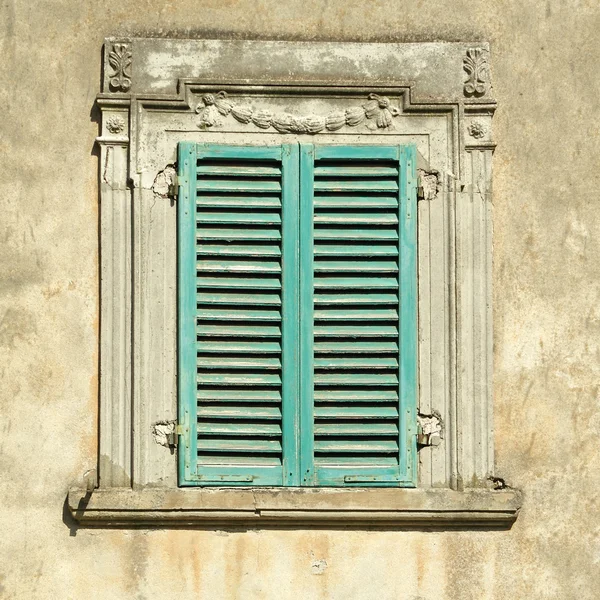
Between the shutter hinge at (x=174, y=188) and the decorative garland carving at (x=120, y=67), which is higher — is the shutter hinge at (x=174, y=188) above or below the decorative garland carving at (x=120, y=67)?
below

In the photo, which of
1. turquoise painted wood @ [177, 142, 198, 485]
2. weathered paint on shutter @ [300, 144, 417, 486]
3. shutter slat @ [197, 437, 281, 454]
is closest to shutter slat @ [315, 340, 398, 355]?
weathered paint on shutter @ [300, 144, 417, 486]

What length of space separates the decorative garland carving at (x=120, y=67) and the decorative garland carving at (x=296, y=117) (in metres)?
0.40

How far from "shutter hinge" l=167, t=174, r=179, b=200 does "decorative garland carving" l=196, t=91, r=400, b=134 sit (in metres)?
0.31

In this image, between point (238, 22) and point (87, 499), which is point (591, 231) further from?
point (87, 499)

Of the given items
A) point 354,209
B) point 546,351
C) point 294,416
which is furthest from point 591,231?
point 294,416

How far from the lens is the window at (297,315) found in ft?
22.8

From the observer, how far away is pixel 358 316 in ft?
23.0

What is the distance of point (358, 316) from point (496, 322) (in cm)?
72

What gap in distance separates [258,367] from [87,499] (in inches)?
42.7

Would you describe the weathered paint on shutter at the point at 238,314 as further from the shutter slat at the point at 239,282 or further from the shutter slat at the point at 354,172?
the shutter slat at the point at 354,172

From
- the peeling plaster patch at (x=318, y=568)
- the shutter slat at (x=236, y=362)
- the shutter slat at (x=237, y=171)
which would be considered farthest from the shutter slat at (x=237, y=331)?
the peeling plaster patch at (x=318, y=568)

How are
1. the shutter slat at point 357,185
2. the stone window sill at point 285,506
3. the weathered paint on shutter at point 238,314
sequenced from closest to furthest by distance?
the stone window sill at point 285,506 → the weathered paint on shutter at point 238,314 → the shutter slat at point 357,185

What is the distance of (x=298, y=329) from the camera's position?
700cm

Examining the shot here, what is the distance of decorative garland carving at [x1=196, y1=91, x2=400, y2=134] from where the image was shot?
23.1 feet
